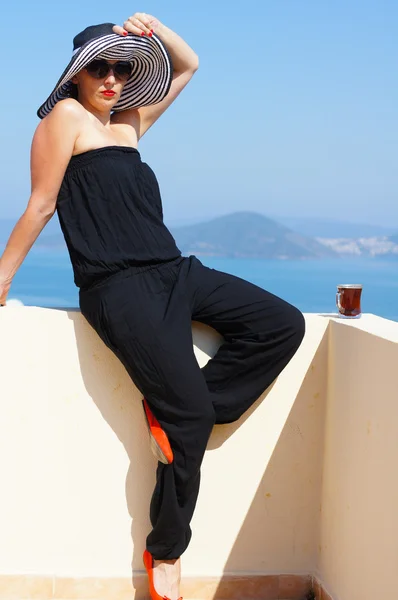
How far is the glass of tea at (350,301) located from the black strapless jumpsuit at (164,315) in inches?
7.2

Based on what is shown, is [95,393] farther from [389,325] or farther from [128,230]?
[389,325]

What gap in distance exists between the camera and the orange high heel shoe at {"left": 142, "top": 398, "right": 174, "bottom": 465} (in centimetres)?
243

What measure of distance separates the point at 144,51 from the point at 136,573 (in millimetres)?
1609

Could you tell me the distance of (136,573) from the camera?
8.77 ft

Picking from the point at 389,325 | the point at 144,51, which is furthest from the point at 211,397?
the point at 144,51

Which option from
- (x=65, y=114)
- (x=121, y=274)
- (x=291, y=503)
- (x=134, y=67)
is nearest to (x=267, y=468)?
(x=291, y=503)

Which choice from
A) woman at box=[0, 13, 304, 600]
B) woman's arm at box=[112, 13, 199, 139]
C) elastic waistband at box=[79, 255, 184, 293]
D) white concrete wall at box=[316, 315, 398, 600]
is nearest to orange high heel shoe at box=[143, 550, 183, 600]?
woman at box=[0, 13, 304, 600]

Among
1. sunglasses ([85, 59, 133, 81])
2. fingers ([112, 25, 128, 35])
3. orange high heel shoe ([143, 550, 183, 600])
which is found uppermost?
fingers ([112, 25, 128, 35])

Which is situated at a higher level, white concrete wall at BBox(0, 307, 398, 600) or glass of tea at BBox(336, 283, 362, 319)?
glass of tea at BBox(336, 283, 362, 319)

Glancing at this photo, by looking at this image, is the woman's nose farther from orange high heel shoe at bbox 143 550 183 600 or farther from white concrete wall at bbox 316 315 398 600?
orange high heel shoe at bbox 143 550 183 600

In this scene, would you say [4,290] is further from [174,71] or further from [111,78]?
[174,71]

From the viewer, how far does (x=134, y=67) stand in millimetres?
2760

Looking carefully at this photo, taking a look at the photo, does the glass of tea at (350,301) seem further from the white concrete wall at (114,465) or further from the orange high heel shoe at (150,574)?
the orange high heel shoe at (150,574)

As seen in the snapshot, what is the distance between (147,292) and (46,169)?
1.48 ft
